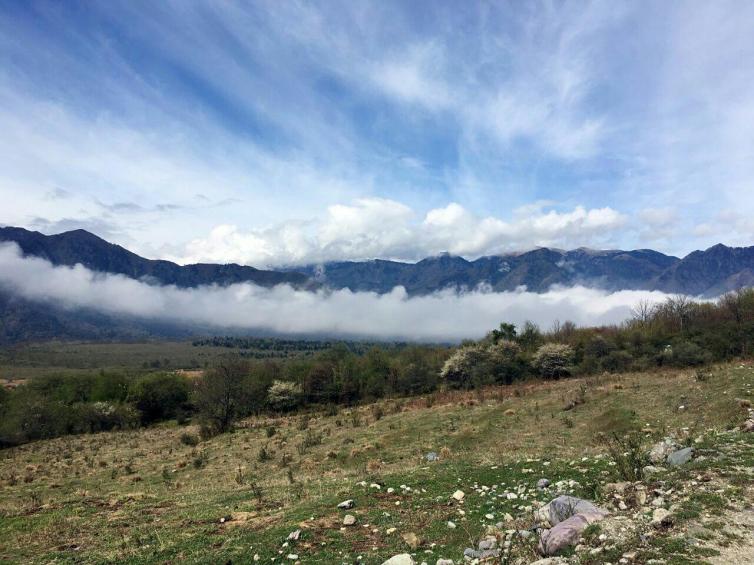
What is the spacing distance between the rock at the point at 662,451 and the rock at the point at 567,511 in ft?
14.7

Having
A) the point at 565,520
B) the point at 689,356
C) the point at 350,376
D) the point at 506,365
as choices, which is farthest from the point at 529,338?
the point at 565,520

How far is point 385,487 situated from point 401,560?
550 centimetres

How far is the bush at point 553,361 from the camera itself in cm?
6206

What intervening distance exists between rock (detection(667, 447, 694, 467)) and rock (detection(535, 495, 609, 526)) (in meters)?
4.08

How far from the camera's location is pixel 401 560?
779 cm

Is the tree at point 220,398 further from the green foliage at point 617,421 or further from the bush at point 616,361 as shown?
the bush at point 616,361

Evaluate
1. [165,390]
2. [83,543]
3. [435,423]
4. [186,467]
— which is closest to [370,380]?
[165,390]

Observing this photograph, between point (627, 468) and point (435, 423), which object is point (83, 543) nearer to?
point (627, 468)

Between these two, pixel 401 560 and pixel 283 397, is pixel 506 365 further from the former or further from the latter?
pixel 401 560

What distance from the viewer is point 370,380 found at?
70.9m

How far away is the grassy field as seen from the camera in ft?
28.8

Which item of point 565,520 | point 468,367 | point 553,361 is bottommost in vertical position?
point 468,367

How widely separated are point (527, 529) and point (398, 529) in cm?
294

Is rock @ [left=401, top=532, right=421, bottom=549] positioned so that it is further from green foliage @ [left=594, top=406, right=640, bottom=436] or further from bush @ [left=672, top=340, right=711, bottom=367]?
bush @ [left=672, top=340, right=711, bottom=367]
